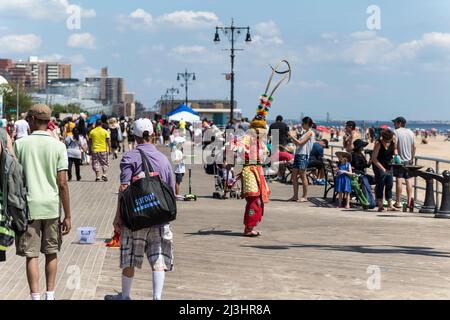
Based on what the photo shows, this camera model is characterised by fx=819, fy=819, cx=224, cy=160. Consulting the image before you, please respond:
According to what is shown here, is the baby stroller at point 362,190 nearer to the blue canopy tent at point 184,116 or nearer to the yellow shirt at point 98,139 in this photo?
the yellow shirt at point 98,139

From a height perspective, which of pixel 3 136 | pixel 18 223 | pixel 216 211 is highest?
pixel 3 136

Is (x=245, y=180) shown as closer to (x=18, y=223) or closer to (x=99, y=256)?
(x=99, y=256)

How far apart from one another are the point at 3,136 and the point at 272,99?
884 centimetres

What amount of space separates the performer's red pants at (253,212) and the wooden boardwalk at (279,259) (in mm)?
245

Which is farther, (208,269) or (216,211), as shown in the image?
(216,211)

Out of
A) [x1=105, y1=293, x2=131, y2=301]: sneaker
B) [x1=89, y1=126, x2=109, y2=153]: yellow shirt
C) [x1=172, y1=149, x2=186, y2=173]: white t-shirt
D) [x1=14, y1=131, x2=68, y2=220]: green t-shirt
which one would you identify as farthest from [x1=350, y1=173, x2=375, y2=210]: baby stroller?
[x1=14, y1=131, x2=68, y2=220]: green t-shirt

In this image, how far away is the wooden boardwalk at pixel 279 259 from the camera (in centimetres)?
772

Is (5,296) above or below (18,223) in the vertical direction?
below

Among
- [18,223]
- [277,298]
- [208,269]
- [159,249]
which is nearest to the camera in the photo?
[18,223]

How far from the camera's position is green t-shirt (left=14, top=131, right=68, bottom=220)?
660cm

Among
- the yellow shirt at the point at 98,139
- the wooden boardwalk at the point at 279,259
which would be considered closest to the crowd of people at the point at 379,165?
the wooden boardwalk at the point at 279,259

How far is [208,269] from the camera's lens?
29.0 feet

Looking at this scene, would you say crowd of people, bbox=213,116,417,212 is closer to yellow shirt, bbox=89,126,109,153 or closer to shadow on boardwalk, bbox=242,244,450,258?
shadow on boardwalk, bbox=242,244,450,258

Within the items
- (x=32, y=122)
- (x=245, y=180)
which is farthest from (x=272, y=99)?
(x=32, y=122)
